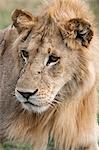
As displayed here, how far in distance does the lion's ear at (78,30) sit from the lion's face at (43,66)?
0.06 metres

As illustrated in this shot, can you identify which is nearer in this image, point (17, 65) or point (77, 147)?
point (17, 65)

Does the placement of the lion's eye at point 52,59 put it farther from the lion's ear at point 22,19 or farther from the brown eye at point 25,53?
the lion's ear at point 22,19

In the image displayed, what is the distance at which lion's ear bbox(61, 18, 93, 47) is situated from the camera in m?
4.93

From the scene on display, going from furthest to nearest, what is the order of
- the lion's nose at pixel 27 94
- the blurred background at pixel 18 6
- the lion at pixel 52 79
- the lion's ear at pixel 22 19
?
1. the blurred background at pixel 18 6
2. the lion's ear at pixel 22 19
3. the lion at pixel 52 79
4. the lion's nose at pixel 27 94

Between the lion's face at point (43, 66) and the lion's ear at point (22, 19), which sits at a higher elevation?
the lion's ear at point (22, 19)

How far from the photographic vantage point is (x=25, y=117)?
538cm

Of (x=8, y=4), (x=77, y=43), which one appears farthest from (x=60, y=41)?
(x=8, y=4)

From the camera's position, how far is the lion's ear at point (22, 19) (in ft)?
16.8

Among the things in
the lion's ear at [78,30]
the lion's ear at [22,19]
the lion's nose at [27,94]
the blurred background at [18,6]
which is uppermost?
the blurred background at [18,6]

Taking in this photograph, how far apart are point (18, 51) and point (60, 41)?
34cm

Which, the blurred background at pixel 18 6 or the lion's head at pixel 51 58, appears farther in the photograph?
the blurred background at pixel 18 6

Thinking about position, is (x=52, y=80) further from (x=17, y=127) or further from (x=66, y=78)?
(x=17, y=127)

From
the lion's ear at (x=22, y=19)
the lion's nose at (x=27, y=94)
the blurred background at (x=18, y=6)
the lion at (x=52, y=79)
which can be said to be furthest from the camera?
the blurred background at (x=18, y=6)

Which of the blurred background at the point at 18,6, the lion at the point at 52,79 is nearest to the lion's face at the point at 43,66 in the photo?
the lion at the point at 52,79
